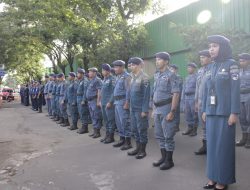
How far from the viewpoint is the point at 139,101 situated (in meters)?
7.34

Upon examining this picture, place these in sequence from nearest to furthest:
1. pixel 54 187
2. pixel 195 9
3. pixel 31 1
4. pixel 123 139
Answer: pixel 54 187
pixel 123 139
pixel 195 9
pixel 31 1

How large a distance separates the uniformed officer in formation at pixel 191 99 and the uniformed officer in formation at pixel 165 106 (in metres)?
3.11

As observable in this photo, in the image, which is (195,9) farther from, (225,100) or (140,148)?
(225,100)

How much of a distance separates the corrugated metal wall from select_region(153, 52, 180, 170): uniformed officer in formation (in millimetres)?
4590

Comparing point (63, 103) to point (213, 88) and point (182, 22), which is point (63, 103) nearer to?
point (182, 22)

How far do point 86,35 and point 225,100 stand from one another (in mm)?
14165

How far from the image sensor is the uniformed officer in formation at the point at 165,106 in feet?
20.6

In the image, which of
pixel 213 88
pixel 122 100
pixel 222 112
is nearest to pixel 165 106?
pixel 213 88

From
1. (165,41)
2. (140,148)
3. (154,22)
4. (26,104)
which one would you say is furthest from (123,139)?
(26,104)

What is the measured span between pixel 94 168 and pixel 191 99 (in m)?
3.71

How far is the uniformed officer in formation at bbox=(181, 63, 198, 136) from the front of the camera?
9.49 m

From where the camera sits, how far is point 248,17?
464 inches

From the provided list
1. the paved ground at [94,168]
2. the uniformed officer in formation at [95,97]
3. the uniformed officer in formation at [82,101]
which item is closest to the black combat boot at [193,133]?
the paved ground at [94,168]

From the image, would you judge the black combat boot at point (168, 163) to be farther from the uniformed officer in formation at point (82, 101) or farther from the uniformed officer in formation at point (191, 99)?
the uniformed officer in formation at point (82, 101)
